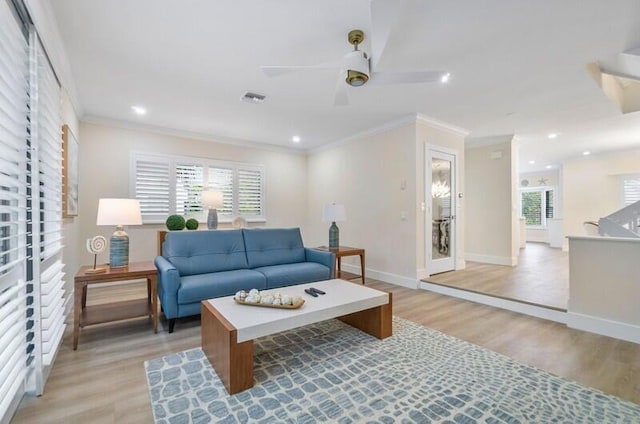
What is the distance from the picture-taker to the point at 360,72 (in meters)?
2.20

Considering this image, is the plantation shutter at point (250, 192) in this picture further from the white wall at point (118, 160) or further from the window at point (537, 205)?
the window at point (537, 205)

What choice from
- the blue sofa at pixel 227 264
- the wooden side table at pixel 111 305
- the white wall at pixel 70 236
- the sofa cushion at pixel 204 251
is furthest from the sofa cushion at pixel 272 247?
the white wall at pixel 70 236

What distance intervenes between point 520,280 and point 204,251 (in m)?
4.54

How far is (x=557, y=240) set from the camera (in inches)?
336

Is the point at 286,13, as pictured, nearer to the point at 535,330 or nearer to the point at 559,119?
the point at 535,330

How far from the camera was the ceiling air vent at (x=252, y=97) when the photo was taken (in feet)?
11.8

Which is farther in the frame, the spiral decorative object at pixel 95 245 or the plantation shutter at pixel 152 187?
the plantation shutter at pixel 152 187

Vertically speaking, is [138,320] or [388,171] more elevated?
[388,171]

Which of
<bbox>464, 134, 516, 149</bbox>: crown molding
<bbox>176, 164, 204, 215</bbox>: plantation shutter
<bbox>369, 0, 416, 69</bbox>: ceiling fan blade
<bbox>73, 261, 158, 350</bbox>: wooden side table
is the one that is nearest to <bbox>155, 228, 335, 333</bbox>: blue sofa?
<bbox>73, 261, 158, 350</bbox>: wooden side table

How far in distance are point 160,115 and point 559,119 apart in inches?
242

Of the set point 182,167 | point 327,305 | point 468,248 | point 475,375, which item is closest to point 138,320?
point 327,305

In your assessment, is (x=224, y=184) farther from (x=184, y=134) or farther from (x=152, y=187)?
(x=152, y=187)

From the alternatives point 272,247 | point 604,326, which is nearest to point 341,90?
point 272,247

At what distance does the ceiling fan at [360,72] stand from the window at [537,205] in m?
9.85
